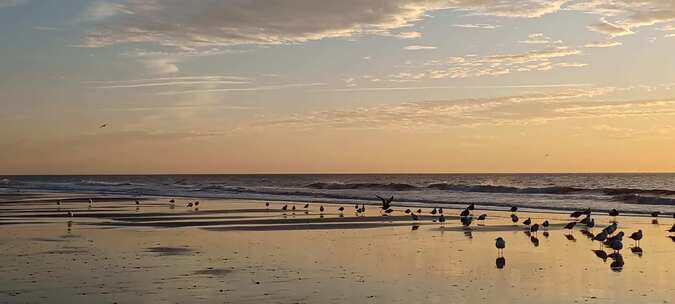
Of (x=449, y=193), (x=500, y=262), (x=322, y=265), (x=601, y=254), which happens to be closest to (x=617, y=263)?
(x=601, y=254)

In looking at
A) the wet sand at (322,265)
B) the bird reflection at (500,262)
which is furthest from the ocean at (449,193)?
the bird reflection at (500,262)

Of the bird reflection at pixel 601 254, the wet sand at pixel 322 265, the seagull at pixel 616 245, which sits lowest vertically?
the wet sand at pixel 322 265

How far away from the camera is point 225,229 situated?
28.2 m

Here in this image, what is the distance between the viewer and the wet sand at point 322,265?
13500 millimetres

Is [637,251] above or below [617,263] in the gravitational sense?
above

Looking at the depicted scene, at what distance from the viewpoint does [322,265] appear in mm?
17359

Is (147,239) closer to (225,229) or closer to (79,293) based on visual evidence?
(225,229)

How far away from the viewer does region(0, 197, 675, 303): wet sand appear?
1350 centimetres

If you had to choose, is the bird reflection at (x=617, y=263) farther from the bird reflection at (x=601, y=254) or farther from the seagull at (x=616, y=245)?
the seagull at (x=616, y=245)

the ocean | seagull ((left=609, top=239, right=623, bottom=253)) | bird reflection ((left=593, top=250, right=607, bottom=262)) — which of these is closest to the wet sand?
bird reflection ((left=593, top=250, right=607, bottom=262))

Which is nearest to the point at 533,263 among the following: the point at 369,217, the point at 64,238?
the point at 64,238

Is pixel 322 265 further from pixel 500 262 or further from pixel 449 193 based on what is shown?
pixel 449 193

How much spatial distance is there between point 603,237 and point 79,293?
15495mm

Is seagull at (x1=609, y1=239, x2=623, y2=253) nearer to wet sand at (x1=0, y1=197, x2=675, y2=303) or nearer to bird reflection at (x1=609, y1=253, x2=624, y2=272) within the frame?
wet sand at (x1=0, y1=197, x2=675, y2=303)
